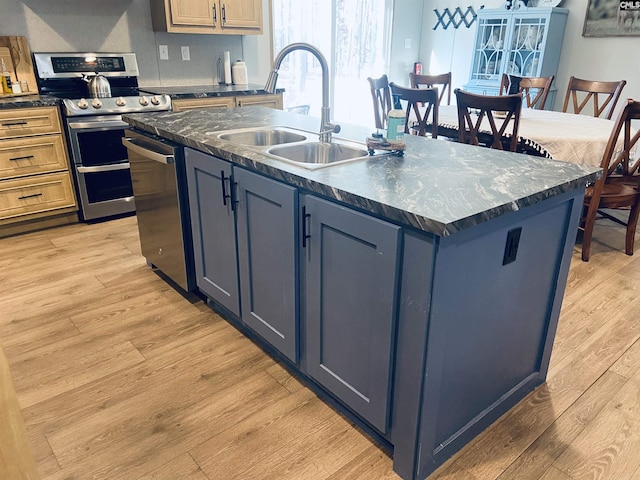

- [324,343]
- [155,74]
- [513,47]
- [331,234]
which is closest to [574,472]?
[324,343]

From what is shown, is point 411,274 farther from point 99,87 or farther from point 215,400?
point 99,87

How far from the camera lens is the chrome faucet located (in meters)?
1.95

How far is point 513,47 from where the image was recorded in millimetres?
4973

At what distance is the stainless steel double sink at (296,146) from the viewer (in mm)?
1954

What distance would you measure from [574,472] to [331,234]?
3.47 ft

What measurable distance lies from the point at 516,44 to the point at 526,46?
104 mm

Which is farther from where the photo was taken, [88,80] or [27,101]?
[88,80]

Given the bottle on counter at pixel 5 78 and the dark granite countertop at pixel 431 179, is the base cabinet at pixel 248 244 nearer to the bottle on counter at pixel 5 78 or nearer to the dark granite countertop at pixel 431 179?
the dark granite countertop at pixel 431 179

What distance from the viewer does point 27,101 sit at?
3.12 m

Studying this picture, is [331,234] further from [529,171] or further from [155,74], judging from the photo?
[155,74]

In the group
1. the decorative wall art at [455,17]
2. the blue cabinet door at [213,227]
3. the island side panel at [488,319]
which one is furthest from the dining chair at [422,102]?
the decorative wall art at [455,17]

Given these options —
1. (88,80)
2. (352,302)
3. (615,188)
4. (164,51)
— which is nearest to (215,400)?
(352,302)

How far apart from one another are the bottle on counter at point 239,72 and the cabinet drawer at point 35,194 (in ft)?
5.90

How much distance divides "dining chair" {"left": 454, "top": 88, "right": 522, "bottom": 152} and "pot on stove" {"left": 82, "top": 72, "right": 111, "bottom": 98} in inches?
99.0
